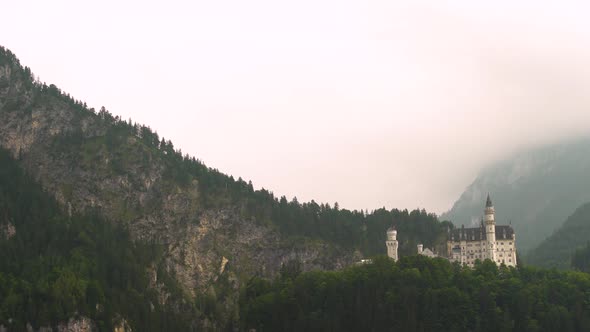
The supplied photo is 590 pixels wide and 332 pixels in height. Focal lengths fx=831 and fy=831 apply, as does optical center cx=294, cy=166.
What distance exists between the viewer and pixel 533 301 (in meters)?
190

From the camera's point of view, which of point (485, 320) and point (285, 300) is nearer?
point (485, 320)

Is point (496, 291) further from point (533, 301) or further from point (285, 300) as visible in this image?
point (285, 300)

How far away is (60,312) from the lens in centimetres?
19375

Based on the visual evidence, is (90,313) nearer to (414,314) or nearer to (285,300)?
(285,300)

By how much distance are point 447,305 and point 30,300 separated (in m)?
97.0

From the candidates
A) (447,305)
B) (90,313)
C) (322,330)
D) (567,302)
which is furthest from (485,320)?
(90,313)

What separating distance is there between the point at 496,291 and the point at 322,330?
42.3 meters

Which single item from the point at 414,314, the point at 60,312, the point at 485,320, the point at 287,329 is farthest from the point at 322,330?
the point at 60,312

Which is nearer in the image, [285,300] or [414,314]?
[414,314]

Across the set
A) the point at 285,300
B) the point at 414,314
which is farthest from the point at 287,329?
the point at 414,314

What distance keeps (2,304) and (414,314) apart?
9423cm

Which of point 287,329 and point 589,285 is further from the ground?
point 589,285

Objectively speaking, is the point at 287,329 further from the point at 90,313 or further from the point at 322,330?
the point at 90,313

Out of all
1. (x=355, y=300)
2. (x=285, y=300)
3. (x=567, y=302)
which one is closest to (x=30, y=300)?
(x=285, y=300)
